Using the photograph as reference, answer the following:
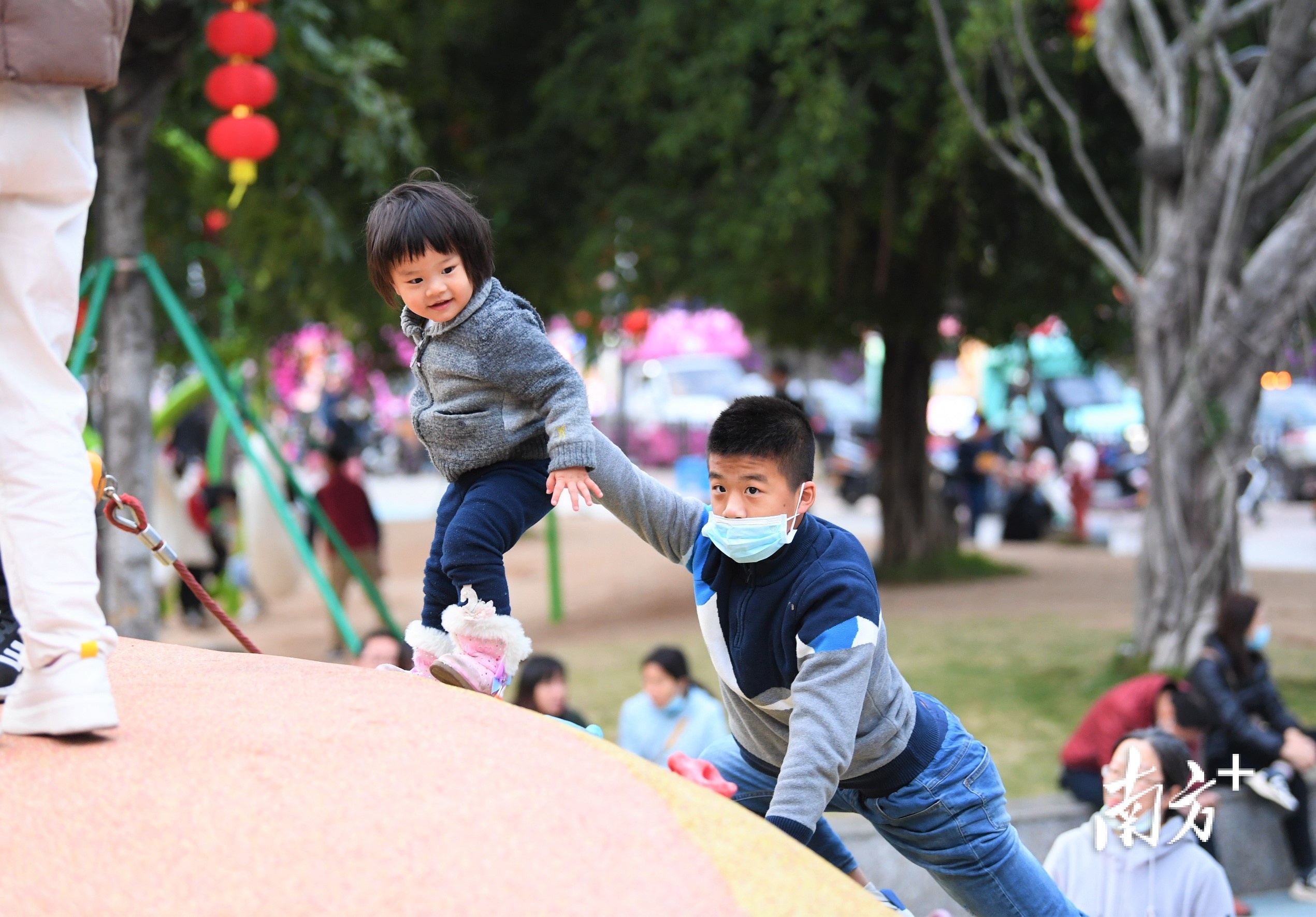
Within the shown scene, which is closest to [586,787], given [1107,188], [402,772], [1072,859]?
[402,772]

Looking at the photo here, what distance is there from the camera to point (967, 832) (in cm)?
276

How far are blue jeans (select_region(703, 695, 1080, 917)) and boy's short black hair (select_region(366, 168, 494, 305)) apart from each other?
1.34m

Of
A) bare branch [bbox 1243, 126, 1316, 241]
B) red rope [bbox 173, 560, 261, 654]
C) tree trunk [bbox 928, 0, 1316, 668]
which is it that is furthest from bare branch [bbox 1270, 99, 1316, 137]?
red rope [bbox 173, 560, 261, 654]

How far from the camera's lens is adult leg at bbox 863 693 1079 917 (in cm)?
275

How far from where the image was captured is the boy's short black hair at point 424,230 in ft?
9.37

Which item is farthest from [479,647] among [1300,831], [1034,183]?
[1034,183]

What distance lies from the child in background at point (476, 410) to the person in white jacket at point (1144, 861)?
191cm

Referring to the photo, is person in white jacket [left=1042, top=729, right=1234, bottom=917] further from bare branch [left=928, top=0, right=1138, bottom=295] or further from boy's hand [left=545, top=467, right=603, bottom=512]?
bare branch [left=928, top=0, right=1138, bottom=295]

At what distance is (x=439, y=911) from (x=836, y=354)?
13499 mm

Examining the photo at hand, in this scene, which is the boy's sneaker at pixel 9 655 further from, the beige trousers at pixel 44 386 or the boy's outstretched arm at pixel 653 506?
the boy's outstretched arm at pixel 653 506

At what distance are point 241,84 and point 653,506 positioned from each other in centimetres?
561

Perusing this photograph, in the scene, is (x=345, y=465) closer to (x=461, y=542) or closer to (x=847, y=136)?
(x=847, y=136)

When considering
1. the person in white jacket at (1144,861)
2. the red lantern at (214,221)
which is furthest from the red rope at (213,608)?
the red lantern at (214,221)

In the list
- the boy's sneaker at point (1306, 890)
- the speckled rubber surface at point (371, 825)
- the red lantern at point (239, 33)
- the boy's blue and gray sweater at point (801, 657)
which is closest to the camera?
the speckled rubber surface at point (371, 825)
